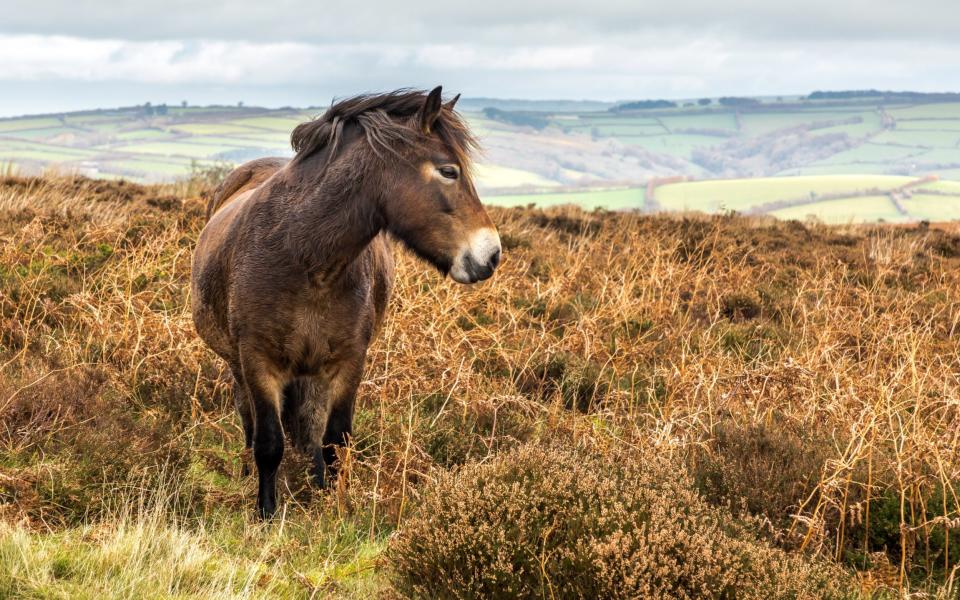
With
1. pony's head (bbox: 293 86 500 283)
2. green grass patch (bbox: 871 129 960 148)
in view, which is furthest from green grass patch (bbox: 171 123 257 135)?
pony's head (bbox: 293 86 500 283)

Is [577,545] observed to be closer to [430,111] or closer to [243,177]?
[430,111]

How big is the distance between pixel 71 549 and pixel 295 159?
2.34 m

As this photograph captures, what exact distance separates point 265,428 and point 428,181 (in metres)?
1.75

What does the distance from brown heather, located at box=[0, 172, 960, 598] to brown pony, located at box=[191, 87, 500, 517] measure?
518 mm

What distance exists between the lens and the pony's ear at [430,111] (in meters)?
4.37

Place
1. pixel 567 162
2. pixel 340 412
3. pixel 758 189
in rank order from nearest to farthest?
pixel 340 412 < pixel 758 189 < pixel 567 162

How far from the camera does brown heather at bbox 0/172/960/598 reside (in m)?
3.63

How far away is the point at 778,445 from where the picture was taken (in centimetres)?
506

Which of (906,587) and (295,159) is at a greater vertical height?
(295,159)

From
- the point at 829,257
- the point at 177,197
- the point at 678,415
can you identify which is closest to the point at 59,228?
the point at 177,197

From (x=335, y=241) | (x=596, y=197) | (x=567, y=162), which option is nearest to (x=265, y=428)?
(x=335, y=241)

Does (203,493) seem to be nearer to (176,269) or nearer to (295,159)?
(295,159)

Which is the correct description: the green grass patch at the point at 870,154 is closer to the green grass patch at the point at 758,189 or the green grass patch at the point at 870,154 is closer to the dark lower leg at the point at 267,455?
the green grass patch at the point at 758,189

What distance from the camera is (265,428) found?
501 cm
